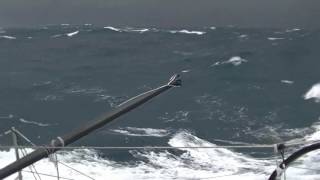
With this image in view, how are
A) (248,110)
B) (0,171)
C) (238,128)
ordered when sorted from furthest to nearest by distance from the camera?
(248,110), (238,128), (0,171)

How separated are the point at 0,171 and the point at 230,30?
83455mm

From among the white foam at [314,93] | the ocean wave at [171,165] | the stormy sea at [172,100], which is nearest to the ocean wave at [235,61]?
the stormy sea at [172,100]

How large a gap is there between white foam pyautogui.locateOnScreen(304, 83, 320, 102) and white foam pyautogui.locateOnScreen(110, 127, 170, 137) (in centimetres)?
1241

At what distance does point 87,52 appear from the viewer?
78500 millimetres

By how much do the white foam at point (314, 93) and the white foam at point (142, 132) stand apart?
40.7ft

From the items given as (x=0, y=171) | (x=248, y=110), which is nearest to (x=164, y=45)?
(x=248, y=110)

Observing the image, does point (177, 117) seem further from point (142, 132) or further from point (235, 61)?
point (235, 61)

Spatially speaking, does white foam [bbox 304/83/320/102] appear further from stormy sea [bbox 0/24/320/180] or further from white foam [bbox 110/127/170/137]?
white foam [bbox 110/127/170/137]

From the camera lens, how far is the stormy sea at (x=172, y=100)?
34.9 metres

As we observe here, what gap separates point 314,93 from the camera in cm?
4919

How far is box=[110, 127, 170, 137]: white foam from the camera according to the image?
40.6 meters

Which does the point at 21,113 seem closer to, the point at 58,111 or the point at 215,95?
the point at 58,111

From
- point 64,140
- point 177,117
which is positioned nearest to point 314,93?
point 177,117

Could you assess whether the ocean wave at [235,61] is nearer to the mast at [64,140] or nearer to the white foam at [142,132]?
the white foam at [142,132]
